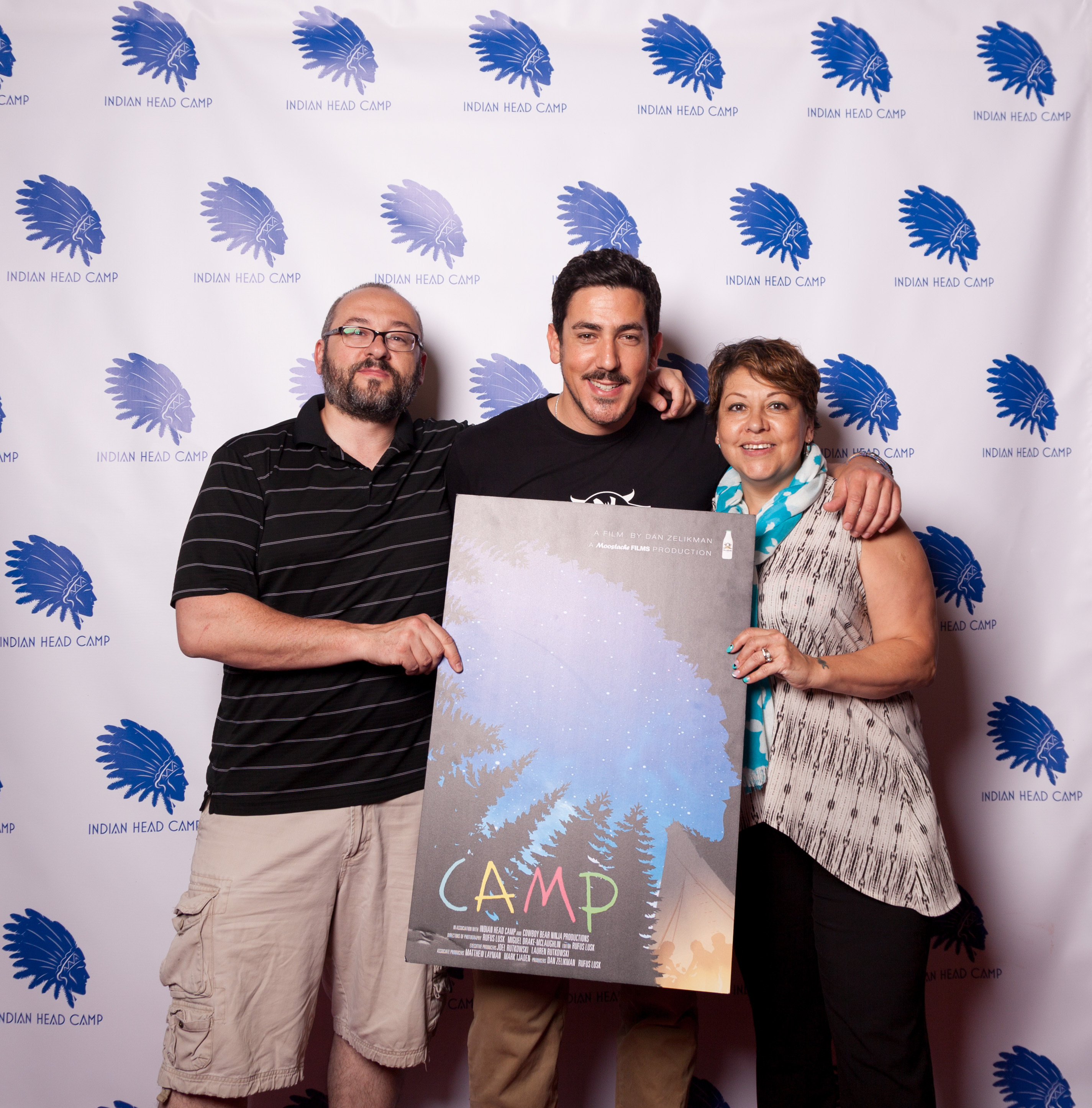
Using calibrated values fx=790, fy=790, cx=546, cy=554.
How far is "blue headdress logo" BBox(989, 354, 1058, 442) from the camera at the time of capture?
2.11 meters

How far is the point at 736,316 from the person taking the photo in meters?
2.08

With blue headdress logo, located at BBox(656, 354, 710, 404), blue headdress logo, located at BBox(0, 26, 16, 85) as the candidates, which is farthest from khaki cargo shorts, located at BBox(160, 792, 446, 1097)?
blue headdress logo, located at BBox(0, 26, 16, 85)

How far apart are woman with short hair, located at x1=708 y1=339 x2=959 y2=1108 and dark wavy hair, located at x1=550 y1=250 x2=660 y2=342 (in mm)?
343

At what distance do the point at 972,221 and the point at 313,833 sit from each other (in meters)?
2.21

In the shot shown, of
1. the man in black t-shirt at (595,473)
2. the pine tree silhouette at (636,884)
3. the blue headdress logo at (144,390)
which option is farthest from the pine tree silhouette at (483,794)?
the blue headdress logo at (144,390)

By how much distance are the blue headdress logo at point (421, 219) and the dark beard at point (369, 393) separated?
1.62ft

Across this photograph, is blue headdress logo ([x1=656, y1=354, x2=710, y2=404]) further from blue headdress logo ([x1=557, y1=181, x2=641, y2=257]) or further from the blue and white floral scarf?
the blue and white floral scarf

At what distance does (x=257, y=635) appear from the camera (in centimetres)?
152

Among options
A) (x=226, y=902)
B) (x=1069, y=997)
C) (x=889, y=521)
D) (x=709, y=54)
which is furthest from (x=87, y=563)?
(x=1069, y=997)

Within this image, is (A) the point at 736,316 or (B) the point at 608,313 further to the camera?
(A) the point at 736,316

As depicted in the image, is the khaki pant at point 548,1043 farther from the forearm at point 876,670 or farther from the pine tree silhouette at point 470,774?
the forearm at point 876,670

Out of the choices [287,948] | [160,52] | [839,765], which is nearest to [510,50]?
[160,52]

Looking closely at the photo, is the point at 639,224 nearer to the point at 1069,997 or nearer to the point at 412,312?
the point at 412,312

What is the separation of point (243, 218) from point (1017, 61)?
2073 mm
